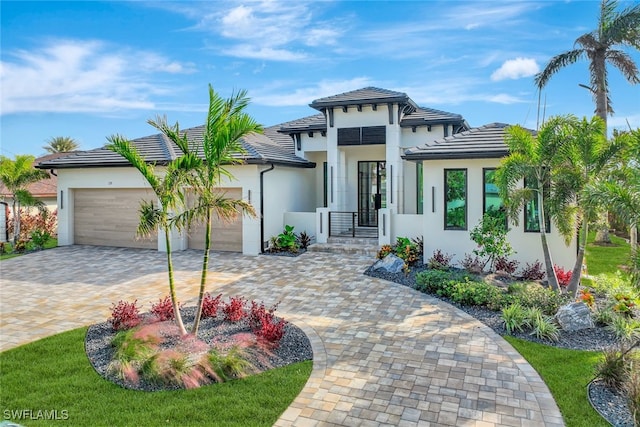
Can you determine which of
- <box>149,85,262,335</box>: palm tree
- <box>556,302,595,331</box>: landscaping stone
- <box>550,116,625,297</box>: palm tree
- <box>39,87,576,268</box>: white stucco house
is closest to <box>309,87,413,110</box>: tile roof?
<box>39,87,576,268</box>: white stucco house

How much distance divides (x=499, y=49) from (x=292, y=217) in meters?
10.8

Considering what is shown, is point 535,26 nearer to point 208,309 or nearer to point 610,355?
point 610,355

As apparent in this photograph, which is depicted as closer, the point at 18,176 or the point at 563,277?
the point at 563,277

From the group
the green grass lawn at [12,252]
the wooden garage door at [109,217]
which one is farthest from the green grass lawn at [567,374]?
the green grass lawn at [12,252]

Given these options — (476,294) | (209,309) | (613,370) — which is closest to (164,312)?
(209,309)

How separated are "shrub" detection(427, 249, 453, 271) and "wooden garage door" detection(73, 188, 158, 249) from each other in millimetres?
11166

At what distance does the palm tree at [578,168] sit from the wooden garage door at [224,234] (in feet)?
36.2

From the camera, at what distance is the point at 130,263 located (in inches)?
566

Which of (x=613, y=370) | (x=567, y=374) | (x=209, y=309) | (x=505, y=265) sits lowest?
(x=567, y=374)

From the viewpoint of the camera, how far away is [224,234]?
16719 millimetres

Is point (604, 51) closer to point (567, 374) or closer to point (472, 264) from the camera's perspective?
point (472, 264)

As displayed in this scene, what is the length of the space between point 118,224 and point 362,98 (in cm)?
1162

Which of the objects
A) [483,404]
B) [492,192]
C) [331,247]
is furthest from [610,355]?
[331,247]

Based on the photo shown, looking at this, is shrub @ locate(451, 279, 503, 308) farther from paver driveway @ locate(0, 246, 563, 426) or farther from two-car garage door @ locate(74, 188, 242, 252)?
two-car garage door @ locate(74, 188, 242, 252)
